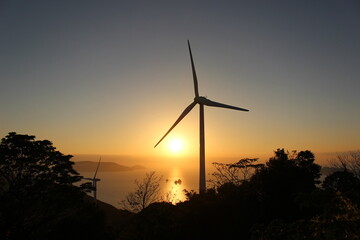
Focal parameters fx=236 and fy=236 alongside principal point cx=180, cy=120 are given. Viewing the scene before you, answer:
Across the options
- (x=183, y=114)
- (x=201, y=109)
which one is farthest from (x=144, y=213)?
(x=201, y=109)

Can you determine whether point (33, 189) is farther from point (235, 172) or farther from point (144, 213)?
point (235, 172)

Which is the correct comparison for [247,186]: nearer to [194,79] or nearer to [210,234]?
[210,234]

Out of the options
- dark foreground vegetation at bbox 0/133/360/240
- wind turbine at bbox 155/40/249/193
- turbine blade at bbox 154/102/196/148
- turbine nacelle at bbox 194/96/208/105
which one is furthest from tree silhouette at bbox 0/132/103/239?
turbine nacelle at bbox 194/96/208/105

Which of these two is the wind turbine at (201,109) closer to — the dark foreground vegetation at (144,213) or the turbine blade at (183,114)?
the turbine blade at (183,114)

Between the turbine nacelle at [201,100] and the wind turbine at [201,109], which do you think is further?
the turbine nacelle at [201,100]

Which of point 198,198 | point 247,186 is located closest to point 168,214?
point 198,198

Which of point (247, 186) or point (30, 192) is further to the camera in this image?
point (247, 186)

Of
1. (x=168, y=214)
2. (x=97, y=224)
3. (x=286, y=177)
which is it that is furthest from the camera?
(x=97, y=224)

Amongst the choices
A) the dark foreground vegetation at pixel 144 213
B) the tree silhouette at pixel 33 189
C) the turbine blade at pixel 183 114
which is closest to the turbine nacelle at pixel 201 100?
the turbine blade at pixel 183 114

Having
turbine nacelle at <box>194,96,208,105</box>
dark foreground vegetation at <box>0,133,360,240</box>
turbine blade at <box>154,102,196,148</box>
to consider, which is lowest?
dark foreground vegetation at <box>0,133,360,240</box>

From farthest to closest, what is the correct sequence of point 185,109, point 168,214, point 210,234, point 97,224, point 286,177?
1. point 185,109
2. point 97,224
3. point 286,177
4. point 168,214
5. point 210,234

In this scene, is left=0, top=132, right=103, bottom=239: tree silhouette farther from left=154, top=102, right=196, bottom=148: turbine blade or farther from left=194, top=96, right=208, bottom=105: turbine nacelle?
left=194, top=96, right=208, bottom=105: turbine nacelle
